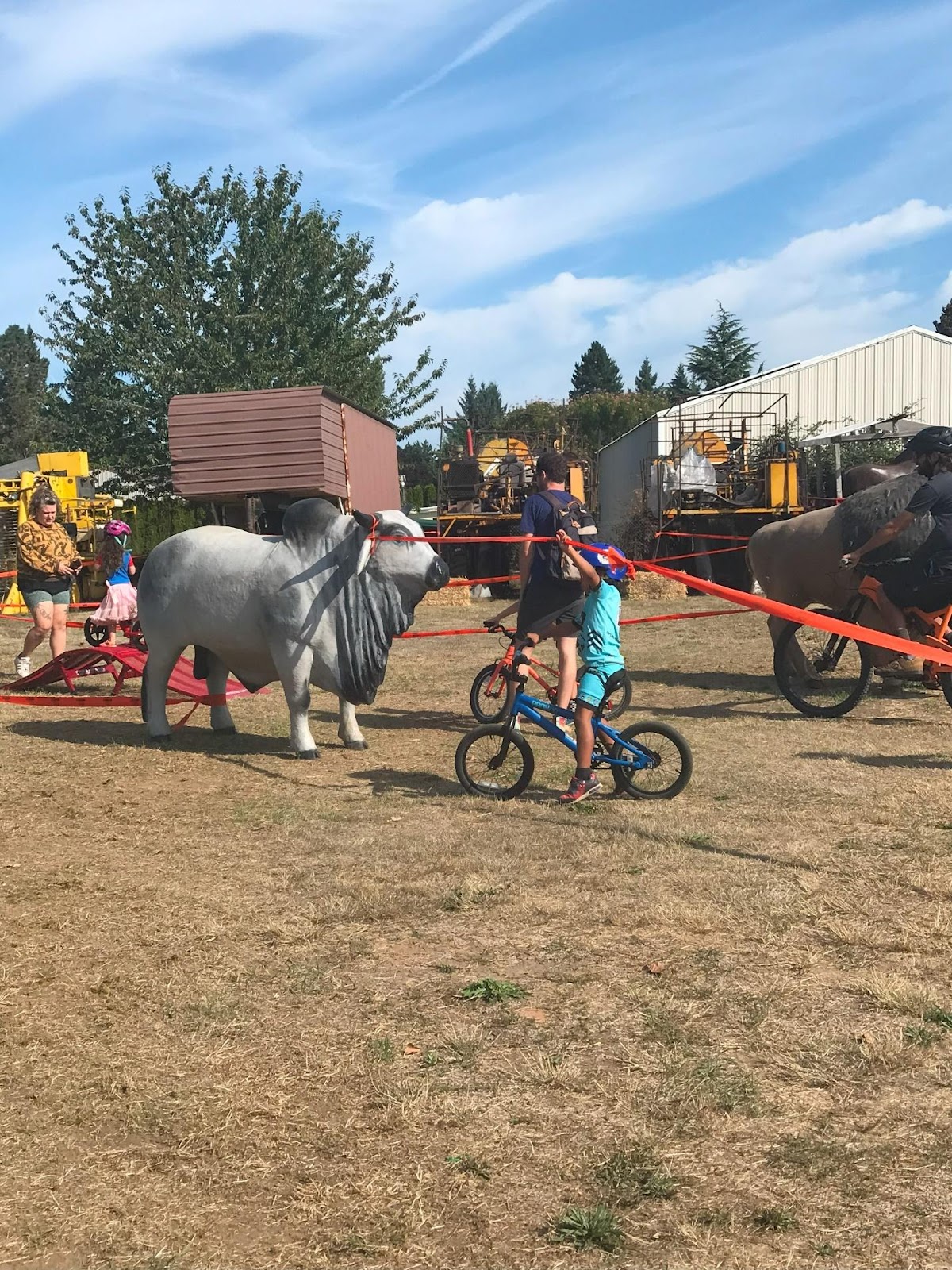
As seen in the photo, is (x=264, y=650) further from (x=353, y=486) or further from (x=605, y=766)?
(x=353, y=486)

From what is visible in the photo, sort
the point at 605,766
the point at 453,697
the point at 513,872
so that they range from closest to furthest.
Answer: the point at 513,872
the point at 605,766
the point at 453,697

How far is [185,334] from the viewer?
30.3 metres

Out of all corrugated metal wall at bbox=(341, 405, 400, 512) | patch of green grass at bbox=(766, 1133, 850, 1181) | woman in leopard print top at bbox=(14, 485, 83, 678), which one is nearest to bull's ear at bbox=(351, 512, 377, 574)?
woman in leopard print top at bbox=(14, 485, 83, 678)

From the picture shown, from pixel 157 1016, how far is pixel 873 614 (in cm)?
659

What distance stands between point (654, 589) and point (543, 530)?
44.8 feet

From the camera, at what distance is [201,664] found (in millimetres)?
9055

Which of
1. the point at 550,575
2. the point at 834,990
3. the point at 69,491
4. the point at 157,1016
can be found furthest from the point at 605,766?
the point at 69,491

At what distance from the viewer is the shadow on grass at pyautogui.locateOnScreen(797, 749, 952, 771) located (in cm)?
738

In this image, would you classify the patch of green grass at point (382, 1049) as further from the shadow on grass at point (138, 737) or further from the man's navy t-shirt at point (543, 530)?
the shadow on grass at point (138, 737)

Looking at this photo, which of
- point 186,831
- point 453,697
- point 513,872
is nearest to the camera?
point 513,872

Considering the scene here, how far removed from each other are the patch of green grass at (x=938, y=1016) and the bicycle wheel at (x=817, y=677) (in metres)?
5.40

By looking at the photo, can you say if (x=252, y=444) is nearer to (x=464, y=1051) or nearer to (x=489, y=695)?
(x=489, y=695)

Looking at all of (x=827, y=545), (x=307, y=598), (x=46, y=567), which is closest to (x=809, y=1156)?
(x=307, y=598)

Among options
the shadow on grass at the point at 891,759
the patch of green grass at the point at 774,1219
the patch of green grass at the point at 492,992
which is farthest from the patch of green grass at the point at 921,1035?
the shadow on grass at the point at 891,759
